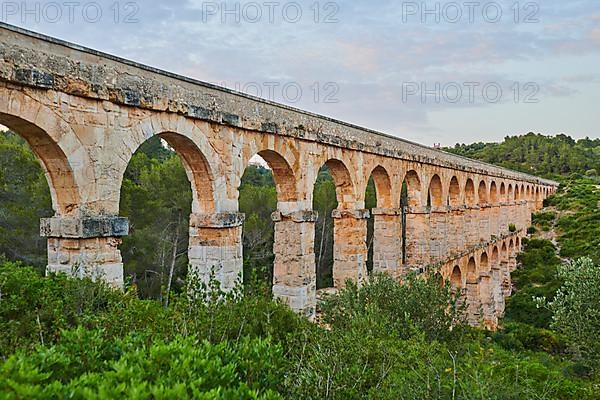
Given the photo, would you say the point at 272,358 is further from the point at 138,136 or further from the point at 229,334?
the point at 138,136

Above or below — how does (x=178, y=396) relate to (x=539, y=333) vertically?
above

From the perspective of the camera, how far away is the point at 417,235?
1512 cm

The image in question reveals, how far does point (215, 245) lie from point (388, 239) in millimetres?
6799

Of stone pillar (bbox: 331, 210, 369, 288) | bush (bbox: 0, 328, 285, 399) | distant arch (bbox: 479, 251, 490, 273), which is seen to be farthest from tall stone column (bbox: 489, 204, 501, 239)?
bush (bbox: 0, 328, 285, 399)

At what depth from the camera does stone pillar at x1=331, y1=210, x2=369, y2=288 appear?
36.3ft

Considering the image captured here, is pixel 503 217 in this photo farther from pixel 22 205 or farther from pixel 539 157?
pixel 539 157

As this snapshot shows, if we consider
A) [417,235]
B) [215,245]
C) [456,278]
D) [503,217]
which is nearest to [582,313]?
[417,235]

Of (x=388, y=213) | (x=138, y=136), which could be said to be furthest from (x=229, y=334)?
(x=388, y=213)

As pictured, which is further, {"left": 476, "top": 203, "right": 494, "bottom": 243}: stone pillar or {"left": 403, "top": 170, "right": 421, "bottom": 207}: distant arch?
{"left": 476, "top": 203, "right": 494, "bottom": 243}: stone pillar

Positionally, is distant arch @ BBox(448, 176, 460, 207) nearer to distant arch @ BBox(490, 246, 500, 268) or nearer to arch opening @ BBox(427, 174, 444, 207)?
arch opening @ BBox(427, 174, 444, 207)

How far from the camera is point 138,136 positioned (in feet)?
20.4

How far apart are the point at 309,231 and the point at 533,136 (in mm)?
79431

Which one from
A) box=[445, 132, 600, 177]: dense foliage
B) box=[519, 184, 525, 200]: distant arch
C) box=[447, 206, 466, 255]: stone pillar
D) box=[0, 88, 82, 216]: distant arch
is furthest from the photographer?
box=[445, 132, 600, 177]: dense foliage

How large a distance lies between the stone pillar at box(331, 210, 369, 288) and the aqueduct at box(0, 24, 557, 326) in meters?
0.02
